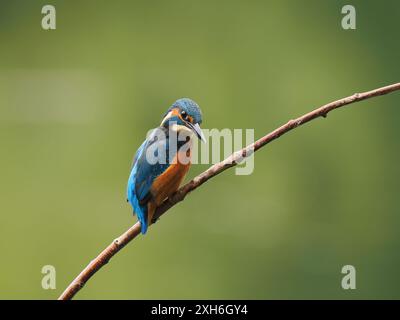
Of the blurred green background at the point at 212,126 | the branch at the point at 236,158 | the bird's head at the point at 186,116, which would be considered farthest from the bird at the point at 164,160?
the blurred green background at the point at 212,126

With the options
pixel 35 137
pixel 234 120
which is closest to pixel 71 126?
pixel 35 137

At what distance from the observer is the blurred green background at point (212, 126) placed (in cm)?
306

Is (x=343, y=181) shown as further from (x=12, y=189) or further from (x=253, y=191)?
(x=12, y=189)

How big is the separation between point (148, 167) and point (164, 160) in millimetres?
49

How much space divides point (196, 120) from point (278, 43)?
5.82 feet

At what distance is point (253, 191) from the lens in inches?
123

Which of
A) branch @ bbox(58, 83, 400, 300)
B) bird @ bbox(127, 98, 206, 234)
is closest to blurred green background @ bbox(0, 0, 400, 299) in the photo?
bird @ bbox(127, 98, 206, 234)

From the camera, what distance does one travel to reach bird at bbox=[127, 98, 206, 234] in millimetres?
1521

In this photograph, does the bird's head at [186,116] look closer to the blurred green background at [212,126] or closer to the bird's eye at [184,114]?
the bird's eye at [184,114]

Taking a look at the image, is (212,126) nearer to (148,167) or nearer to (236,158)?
(148,167)

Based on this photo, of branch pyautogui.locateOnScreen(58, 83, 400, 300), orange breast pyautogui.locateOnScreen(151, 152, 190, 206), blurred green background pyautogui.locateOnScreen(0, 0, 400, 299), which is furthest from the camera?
blurred green background pyautogui.locateOnScreen(0, 0, 400, 299)

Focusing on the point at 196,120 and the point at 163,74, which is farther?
the point at 163,74

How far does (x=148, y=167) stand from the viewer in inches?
61.0

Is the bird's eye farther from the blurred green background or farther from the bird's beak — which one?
the blurred green background
